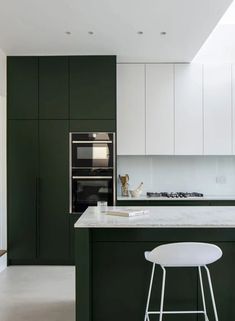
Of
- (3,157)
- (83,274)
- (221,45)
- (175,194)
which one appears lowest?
(83,274)

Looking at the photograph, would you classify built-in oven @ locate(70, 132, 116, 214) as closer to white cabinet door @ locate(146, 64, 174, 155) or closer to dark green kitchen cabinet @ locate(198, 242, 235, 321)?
white cabinet door @ locate(146, 64, 174, 155)

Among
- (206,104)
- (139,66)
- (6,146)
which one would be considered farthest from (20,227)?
(206,104)

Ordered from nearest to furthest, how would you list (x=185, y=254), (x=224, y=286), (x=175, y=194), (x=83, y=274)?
(x=185, y=254), (x=83, y=274), (x=224, y=286), (x=175, y=194)

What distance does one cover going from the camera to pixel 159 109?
5.11m

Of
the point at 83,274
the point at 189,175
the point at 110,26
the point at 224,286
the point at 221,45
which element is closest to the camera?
the point at 83,274

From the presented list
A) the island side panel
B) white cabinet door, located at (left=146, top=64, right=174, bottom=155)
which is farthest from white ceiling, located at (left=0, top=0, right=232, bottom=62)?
the island side panel

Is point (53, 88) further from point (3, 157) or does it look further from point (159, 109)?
point (159, 109)

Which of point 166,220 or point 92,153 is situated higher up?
point 92,153

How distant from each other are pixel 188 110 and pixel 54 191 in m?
2.19

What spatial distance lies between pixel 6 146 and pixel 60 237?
1.41m

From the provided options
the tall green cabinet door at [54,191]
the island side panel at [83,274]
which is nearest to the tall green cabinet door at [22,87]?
the tall green cabinet door at [54,191]

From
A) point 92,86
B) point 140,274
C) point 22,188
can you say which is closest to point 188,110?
point 92,86

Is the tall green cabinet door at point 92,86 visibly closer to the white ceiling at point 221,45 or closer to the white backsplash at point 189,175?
the white backsplash at point 189,175

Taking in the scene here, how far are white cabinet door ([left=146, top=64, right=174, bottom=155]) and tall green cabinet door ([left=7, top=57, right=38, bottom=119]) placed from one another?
1568mm
